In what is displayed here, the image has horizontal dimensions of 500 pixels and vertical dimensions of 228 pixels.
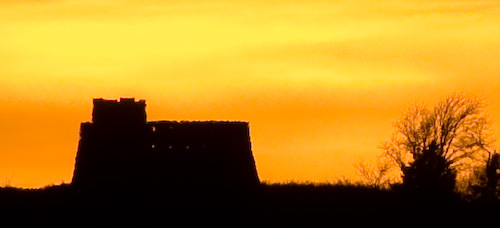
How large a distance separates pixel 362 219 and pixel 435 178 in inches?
714

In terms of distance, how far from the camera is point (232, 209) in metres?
64.2

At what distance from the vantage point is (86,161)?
63062 mm

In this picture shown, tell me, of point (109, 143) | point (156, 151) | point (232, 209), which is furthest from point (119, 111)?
point (232, 209)

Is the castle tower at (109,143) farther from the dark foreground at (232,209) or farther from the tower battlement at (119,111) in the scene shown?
the dark foreground at (232,209)

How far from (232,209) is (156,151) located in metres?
3.42

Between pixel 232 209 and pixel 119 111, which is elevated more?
pixel 119 111

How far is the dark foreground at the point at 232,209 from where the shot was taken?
62.4 meters

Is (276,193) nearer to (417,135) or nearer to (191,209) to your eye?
(191,209)

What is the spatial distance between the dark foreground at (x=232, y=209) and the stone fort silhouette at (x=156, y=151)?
0.44 m

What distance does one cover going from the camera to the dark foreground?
62.4m

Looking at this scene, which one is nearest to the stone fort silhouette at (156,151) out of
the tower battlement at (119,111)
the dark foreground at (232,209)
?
the tower battlement at (119,111)

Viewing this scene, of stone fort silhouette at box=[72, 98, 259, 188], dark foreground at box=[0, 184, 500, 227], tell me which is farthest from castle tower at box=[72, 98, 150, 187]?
dark foreground at box=[0, 184, 500, 227]

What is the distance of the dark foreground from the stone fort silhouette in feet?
1.46

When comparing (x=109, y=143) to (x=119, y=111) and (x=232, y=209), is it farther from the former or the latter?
(x=232, y=209)
